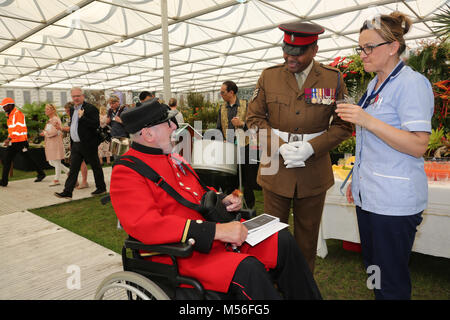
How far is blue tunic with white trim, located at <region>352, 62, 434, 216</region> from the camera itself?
124cm

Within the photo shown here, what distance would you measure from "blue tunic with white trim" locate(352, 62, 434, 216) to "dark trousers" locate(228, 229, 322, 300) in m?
0.40

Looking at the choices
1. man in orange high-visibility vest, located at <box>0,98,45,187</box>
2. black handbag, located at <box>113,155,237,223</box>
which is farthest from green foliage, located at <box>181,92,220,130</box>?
black handbag, located at <box>113,155,237,223</box>

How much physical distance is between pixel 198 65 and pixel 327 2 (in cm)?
1134

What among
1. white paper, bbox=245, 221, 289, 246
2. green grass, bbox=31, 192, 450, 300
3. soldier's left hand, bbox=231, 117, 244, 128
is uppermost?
soldier's left hand, bbox=231, 117, 244, 128

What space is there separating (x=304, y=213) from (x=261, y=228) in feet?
1.62

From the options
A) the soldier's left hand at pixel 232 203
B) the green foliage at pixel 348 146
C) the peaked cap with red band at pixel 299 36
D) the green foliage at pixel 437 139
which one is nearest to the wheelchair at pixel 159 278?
the soldier's left hand at pixel 232 203

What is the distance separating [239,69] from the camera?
21.9m

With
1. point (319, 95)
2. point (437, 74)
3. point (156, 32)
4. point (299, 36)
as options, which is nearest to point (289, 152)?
point (319, 95)

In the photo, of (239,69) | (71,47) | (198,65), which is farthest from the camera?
(239,69)

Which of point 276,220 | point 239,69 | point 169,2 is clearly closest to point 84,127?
point 276,220

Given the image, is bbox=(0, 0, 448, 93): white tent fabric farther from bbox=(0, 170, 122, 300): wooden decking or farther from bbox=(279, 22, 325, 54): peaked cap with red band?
bbox=(0, 170, 122, 300): wooden decking

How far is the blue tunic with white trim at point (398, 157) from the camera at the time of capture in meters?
1.24
